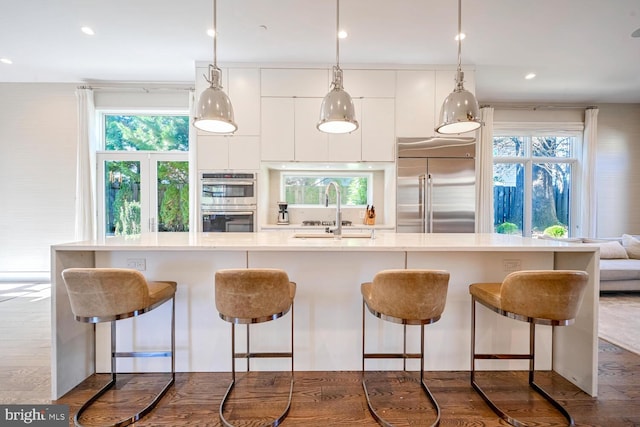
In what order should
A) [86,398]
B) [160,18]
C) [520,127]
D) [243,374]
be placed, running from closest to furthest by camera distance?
[86,398], [243,374], [160,18], [520,127]

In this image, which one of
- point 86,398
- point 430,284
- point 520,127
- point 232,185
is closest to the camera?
point 430,284

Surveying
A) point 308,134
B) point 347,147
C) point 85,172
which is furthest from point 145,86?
point 347,147

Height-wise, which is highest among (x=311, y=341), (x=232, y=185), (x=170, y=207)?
(x=232, y=185)

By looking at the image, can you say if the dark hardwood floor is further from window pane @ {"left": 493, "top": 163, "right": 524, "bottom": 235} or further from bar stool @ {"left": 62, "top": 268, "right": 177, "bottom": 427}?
window pane @ {"left": 493, "top": 163, "right": 524, "bottom": 235}

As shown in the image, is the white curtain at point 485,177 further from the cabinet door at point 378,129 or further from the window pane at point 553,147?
the cabinet door at point 378,129

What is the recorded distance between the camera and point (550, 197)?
4934 mm

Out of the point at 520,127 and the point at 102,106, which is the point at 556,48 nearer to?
the point at 520,127

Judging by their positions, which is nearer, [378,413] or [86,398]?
[378,413]

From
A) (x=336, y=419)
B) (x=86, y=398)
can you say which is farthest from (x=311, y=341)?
(x=86, y=398)

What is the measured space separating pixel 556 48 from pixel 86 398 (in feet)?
17.6

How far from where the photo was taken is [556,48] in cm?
318

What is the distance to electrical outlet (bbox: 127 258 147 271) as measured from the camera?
1.87 metres

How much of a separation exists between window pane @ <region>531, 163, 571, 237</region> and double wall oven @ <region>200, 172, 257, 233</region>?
16.2 ft

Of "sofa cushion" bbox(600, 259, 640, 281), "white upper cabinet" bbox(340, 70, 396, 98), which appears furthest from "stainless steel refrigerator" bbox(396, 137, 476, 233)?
"sofa cushion" bbox(600, 259, 640, 281)
